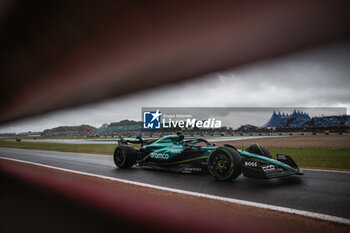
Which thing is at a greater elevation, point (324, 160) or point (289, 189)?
point (289, 189)

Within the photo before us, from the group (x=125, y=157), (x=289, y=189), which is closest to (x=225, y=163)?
(x=289, y=189)

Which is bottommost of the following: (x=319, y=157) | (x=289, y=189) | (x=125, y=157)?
(x=319, y=157)

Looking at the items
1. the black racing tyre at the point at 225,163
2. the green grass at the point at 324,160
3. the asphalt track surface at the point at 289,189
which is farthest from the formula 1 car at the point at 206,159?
the green grass at the point at 324,160

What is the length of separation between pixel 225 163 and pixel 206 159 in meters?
0.80

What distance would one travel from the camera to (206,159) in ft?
17.7

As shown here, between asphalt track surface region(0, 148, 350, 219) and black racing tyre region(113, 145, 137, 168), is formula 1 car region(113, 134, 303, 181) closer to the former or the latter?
black racing tyre region(113, 145, 137, 168)

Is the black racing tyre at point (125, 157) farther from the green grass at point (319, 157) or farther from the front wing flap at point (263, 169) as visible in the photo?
the green grass at point (319, 157)

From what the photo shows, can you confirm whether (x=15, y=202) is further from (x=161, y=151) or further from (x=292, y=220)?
(x=161, y=151)

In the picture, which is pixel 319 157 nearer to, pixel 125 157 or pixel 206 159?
pixel 206 159

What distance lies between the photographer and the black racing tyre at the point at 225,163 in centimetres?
447

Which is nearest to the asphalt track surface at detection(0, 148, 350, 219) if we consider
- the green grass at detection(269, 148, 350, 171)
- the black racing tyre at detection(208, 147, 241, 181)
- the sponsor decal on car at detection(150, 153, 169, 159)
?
the black racing tyre at detection(208, 147, 241, 181)

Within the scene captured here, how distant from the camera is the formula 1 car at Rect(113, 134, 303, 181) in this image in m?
4.45

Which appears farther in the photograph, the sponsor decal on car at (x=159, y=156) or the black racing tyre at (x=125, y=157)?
the black racing tyre at (x=125, y=157)

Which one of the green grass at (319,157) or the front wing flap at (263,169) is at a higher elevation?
the front wing flap at (263,169)
